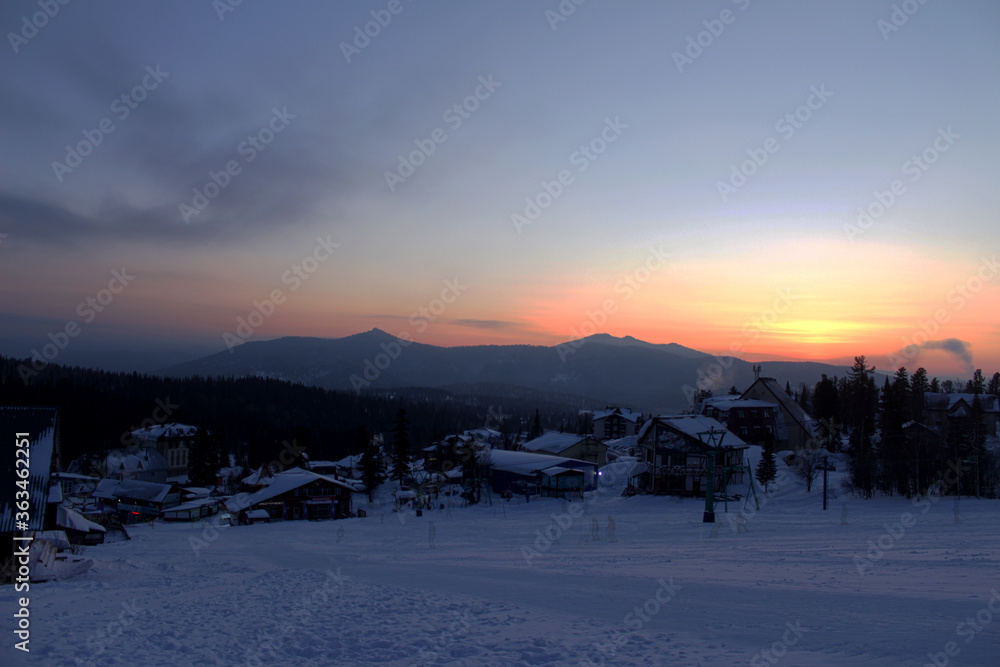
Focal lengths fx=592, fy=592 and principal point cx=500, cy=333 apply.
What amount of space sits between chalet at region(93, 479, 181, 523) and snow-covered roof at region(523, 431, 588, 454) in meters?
40.5

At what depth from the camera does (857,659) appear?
9367mm

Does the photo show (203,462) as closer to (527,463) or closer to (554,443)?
(527,463)

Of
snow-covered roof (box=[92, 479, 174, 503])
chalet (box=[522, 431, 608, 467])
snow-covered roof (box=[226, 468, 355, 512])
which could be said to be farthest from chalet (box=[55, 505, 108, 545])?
chalet (box=[522, 431, 608, 467])

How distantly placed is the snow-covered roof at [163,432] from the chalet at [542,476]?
210 feet

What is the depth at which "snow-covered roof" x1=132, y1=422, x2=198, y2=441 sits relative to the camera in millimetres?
97512

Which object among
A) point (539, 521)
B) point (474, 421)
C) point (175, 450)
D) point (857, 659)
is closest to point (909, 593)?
point (857, 659)

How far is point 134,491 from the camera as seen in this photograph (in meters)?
66.2

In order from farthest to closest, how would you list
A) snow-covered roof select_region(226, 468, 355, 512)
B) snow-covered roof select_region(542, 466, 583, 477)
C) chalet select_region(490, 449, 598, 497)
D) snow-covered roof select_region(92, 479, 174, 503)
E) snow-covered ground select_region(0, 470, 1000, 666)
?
1. snow-covered roof select_region(92, 479, 174, 503)
2. snow-covered roof select_region(226, 468, 355, 512)
3. chalet select_region(490, 449, 598, 497)
4. snow-covered roof select_region(542, 466, 583, 477)
5. snow-covered ground select_region(0, 470, 1000, 666)

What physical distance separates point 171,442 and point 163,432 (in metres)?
2.12

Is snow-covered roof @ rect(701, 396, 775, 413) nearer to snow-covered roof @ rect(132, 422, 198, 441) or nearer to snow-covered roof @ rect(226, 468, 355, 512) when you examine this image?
snow-covered roof @ rect(226, 468, 355, 512)

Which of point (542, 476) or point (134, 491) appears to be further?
point (134, 491)

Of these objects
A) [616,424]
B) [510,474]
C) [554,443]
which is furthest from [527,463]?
[616,424]

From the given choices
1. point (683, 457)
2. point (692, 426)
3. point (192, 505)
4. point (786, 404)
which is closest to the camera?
point (683, 457)

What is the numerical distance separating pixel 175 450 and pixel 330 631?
339 ft
